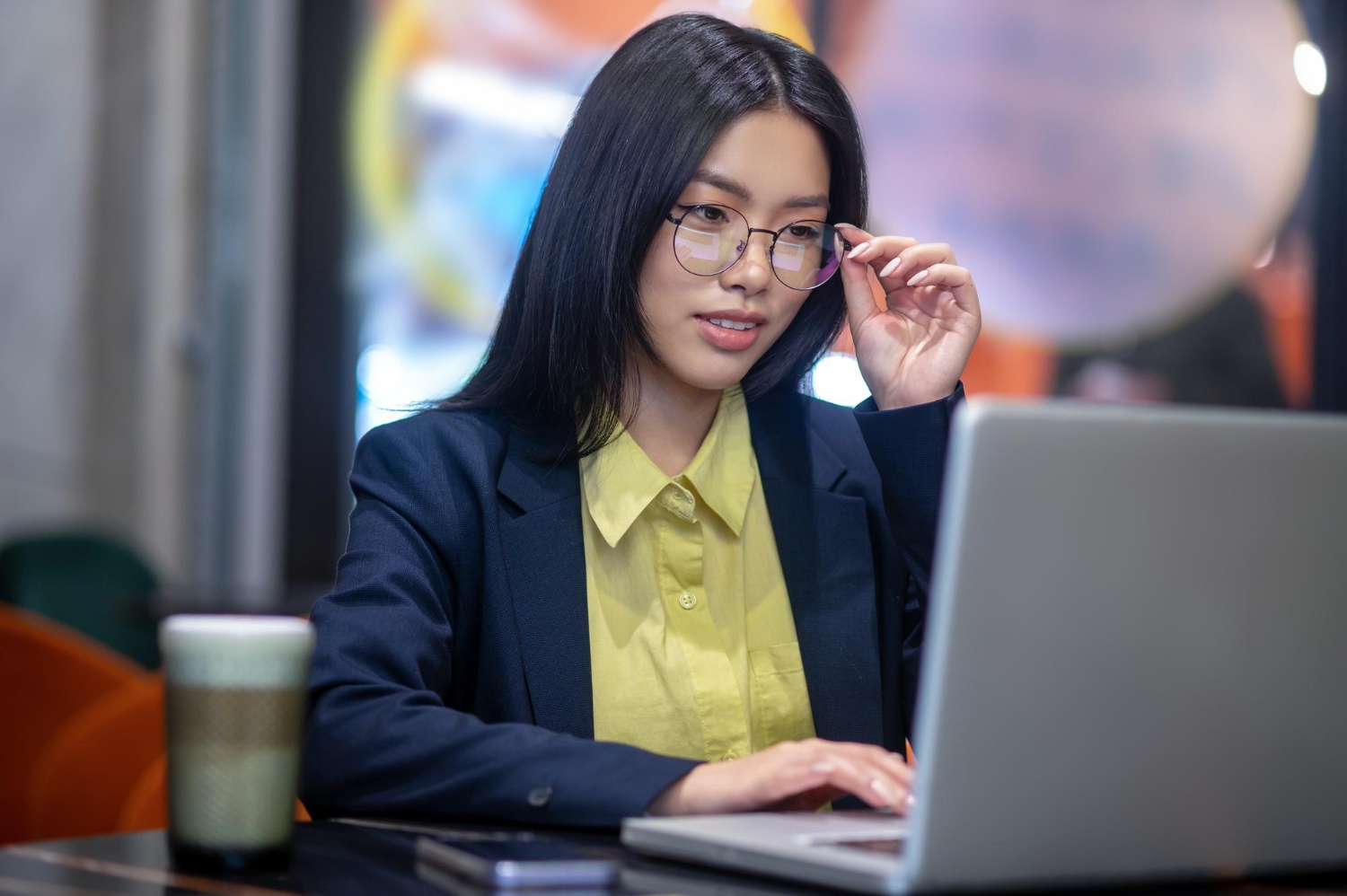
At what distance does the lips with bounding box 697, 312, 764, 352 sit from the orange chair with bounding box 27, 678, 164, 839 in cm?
121

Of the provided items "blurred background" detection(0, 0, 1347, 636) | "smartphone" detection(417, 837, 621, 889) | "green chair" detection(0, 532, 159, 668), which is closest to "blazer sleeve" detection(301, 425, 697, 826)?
"smartphone" detection(417, 837, 621, 889)

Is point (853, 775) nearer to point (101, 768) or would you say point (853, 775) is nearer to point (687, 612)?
point (687, 612)

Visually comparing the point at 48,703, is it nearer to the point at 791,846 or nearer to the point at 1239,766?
the point at 791,846

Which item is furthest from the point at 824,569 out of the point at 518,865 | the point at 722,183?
the point at 518,865

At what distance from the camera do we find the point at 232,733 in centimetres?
85

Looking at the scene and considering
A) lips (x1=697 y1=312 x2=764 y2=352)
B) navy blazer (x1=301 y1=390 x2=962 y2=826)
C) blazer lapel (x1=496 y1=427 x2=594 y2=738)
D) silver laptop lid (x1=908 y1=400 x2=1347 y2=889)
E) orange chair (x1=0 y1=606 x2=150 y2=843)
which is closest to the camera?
silver laptop lid (x1=908 y1=400 x2=1347 y2=889)

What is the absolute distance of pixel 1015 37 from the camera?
14.2ft

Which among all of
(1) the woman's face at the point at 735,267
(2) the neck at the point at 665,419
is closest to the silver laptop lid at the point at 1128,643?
(1) the woman's face at the point at 735,267

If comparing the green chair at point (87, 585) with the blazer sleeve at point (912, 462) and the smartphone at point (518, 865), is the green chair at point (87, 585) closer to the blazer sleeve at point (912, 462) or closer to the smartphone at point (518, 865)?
the blazer sleeve at point (912, 462)

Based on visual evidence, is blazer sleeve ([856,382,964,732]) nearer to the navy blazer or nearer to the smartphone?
the navy blazer

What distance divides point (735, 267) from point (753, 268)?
18 millimetres

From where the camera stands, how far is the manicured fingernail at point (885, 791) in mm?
951

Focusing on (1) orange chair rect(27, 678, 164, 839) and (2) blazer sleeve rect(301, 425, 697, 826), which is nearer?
(2) blazer sleeve rect(301, 425, 697, 826)

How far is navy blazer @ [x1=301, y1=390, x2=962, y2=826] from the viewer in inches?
41.9
